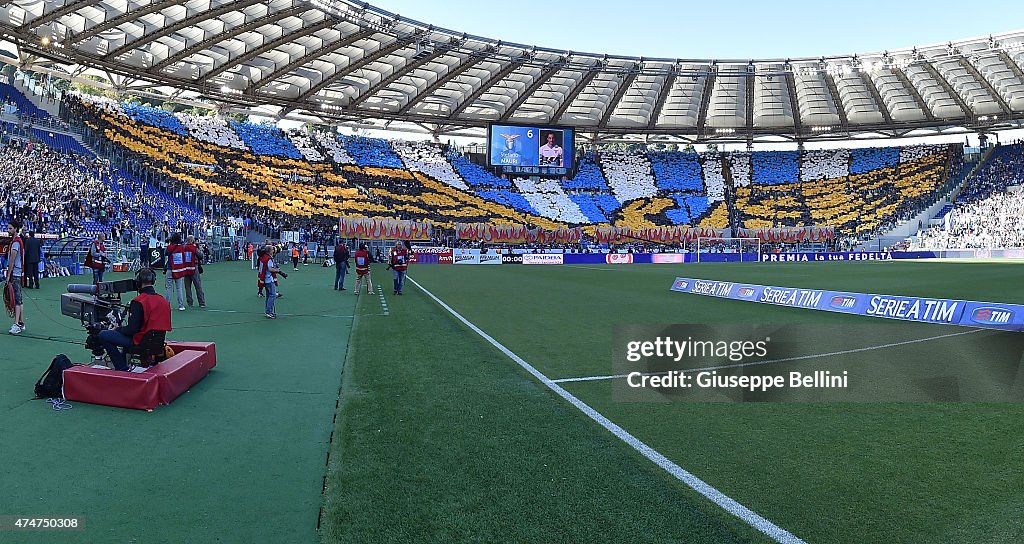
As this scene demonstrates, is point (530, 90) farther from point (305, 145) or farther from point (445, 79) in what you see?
point (305, 145)

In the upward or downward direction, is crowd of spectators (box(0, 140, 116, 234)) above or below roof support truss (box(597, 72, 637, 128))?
below

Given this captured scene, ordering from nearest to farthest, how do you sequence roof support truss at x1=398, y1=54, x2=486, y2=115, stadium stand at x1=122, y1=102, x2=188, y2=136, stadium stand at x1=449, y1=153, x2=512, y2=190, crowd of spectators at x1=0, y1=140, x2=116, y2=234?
1. crowd of spectators at x1=0, y1=140, x2=116, y2=234
2. roof support truss at x1=398, y1=54, x2=486, y2=115
3. stadium stand at x1=122, y1=102, x2=188, y2=136
4. stadium stand at x1=449, y1=153, x2=512, y2=190

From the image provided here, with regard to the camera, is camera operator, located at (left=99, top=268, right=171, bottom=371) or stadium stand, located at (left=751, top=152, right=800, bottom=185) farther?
stadium stand, located at (left=751, top=152, right=800, bottom=185)

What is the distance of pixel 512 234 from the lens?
187ft

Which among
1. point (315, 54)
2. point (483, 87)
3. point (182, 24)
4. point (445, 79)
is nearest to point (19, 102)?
point (182, 24)

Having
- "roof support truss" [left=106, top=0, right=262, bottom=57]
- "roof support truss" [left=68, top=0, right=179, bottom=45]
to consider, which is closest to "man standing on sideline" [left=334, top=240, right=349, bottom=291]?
"roof support truss" [left=106, top=0, right=262, bottom=57]

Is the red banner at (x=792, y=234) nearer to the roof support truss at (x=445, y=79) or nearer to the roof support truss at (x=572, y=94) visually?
the roof support truss at (x=572, y=94)

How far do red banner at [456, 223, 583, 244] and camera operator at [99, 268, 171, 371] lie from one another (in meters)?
49.2

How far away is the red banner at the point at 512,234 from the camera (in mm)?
55906

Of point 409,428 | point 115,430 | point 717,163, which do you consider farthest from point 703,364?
point 717,163

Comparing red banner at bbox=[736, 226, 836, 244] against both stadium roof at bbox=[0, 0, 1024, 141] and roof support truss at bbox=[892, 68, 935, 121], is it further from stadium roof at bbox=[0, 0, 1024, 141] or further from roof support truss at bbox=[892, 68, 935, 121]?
roof support truss at bbox=[892, 68, 935, 121]

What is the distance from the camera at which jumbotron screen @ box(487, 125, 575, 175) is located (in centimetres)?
5588

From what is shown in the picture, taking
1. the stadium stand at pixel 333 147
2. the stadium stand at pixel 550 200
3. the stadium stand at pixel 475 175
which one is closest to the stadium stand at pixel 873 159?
the stadium stand at pixel 550 200

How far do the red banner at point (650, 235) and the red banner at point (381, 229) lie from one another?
58.8 ft
